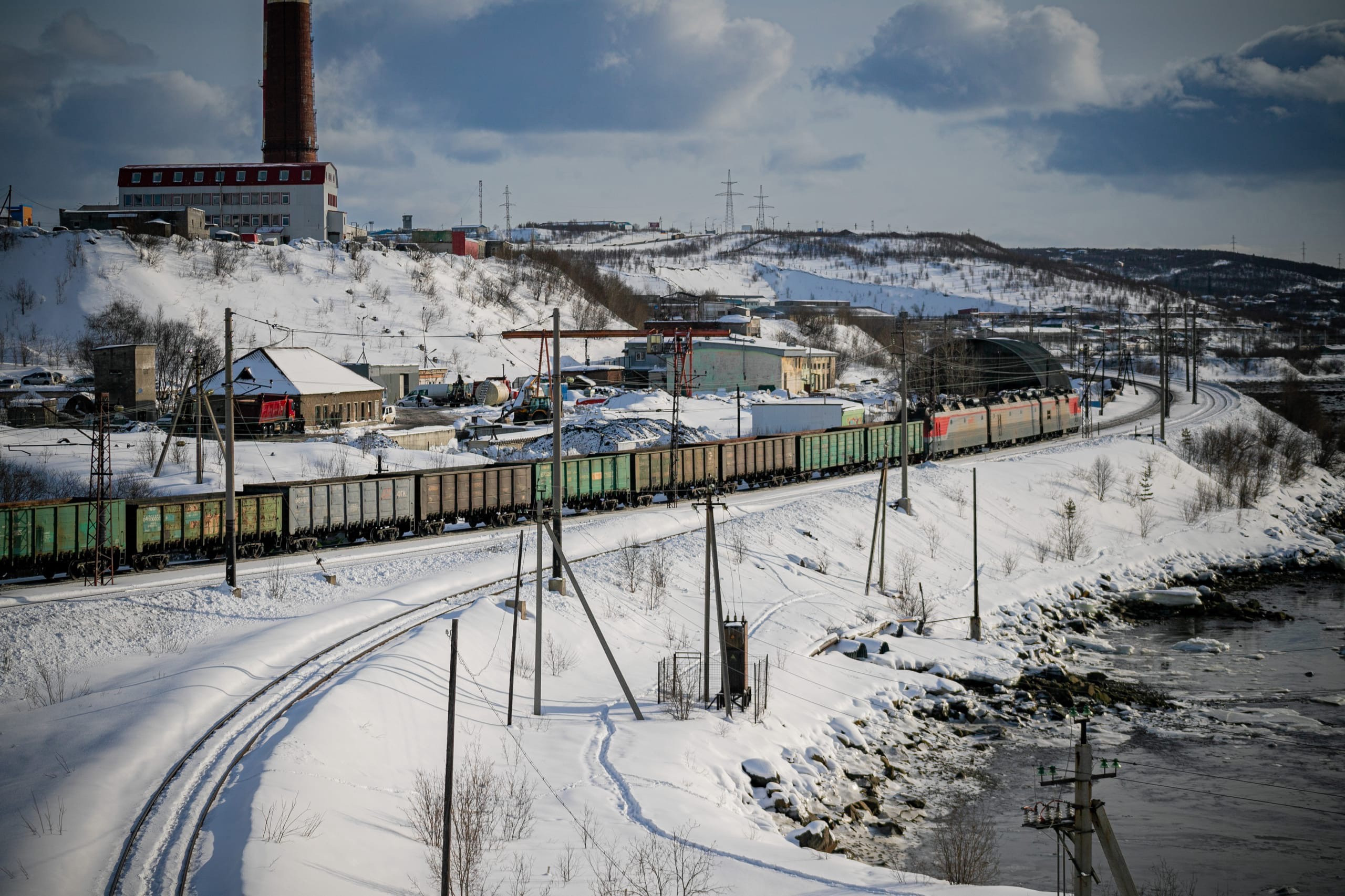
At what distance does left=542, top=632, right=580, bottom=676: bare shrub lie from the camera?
2428 cm

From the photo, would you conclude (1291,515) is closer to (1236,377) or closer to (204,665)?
(204,665)

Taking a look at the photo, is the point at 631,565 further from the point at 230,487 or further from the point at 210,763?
the point at 210,763

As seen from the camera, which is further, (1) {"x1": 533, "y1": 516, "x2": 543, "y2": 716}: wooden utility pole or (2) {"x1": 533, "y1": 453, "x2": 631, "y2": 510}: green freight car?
(2) {"x1": 533, "y1": 453, "x2": 631, "y2": 510}: green freight car

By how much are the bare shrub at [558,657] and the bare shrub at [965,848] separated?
9032 millimetres

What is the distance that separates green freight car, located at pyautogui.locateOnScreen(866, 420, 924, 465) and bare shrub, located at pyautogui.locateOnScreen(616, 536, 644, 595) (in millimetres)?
24819

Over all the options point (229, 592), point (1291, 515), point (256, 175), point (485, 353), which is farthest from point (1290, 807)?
point (256, 175)

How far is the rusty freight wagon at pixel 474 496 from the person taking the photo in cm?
3628

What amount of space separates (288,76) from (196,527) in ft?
270

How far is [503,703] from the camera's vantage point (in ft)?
70.7

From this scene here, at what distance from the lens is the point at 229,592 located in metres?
26.0

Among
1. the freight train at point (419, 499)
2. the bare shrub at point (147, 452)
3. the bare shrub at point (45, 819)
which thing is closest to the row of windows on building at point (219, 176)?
the bare shrub at point (147, 452)

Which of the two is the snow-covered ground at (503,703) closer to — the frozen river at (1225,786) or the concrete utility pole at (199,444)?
the frozen river at (1225,786)

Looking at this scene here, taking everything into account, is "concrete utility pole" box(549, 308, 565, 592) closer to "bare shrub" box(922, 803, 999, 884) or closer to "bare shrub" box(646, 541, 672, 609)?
"bare shrub" box(646, 541, 672, 609)

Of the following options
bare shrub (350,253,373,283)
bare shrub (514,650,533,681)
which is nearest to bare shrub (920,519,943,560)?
bare shrub (514,650,533,681)
